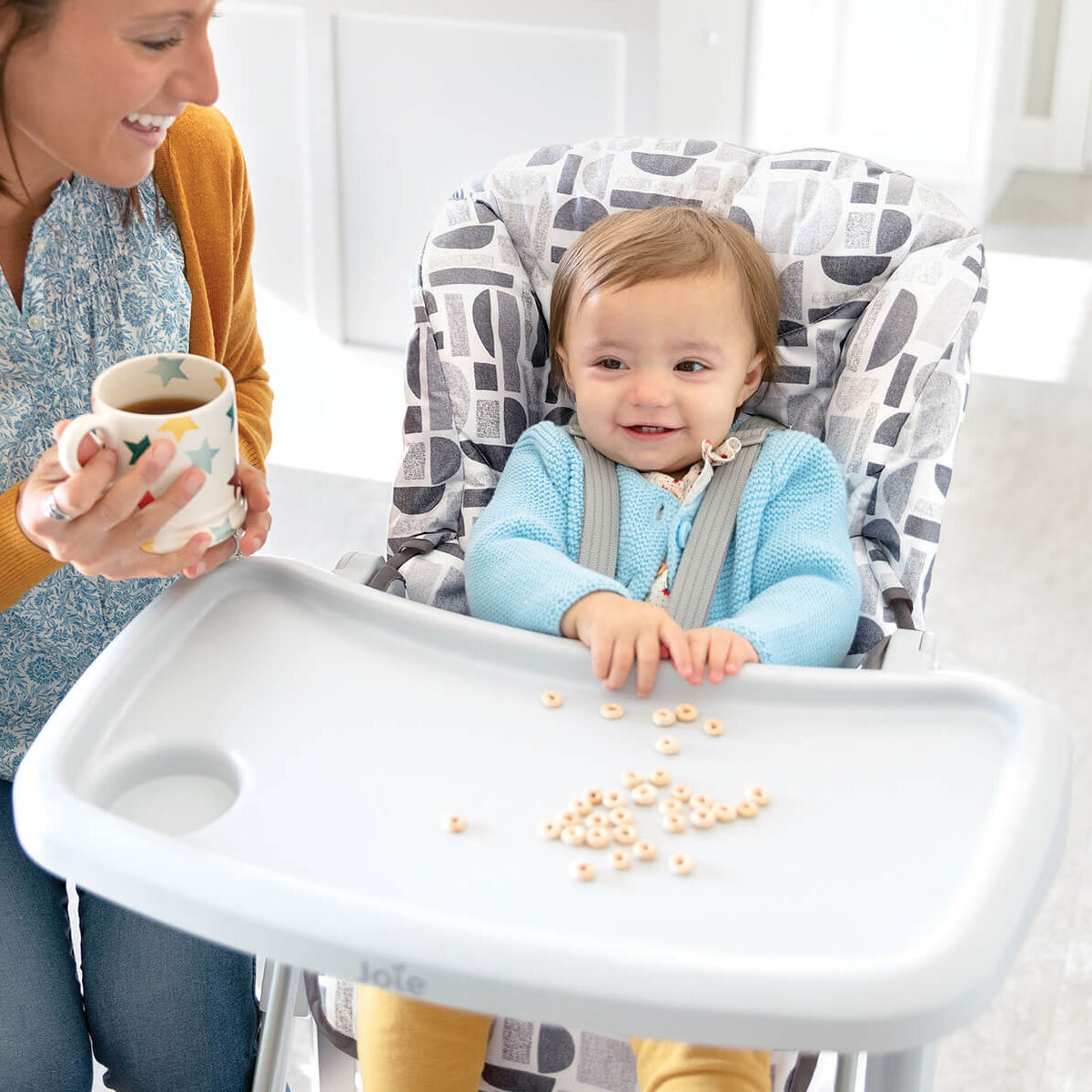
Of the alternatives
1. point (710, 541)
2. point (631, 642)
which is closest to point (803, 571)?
point (710, 541)

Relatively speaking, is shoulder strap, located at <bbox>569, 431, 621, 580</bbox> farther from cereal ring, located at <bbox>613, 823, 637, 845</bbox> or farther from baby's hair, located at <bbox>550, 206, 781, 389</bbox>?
cereal ring, located at <bbox>613, 823, 637, 845</bbox>

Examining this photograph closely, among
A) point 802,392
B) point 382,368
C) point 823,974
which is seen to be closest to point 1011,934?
point 823,974

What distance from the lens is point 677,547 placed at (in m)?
1.18

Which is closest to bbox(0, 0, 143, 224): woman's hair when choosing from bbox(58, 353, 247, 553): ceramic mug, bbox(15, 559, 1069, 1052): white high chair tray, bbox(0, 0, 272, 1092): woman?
bbox(0, 0, 272, 1092): woman

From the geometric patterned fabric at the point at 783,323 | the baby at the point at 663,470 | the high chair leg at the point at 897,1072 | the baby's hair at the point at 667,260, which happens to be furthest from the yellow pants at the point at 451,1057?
the baby's hair at the point at 667,260

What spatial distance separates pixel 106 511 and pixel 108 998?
0.46 metres

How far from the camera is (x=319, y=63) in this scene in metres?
2.92

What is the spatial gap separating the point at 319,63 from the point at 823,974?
8.68 ft

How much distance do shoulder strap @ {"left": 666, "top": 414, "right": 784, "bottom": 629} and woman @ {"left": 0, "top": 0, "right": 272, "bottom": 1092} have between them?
1.17 ft

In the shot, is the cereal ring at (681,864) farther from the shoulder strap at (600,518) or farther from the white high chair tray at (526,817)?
the shoulder strap at (600,518)

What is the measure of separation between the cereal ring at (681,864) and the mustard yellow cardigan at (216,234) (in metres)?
0.58

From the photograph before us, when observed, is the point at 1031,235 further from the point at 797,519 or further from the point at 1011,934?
the point at 1011,934

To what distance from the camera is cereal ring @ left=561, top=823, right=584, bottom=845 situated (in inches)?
32.4

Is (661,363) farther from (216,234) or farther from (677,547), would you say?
(216,234)
